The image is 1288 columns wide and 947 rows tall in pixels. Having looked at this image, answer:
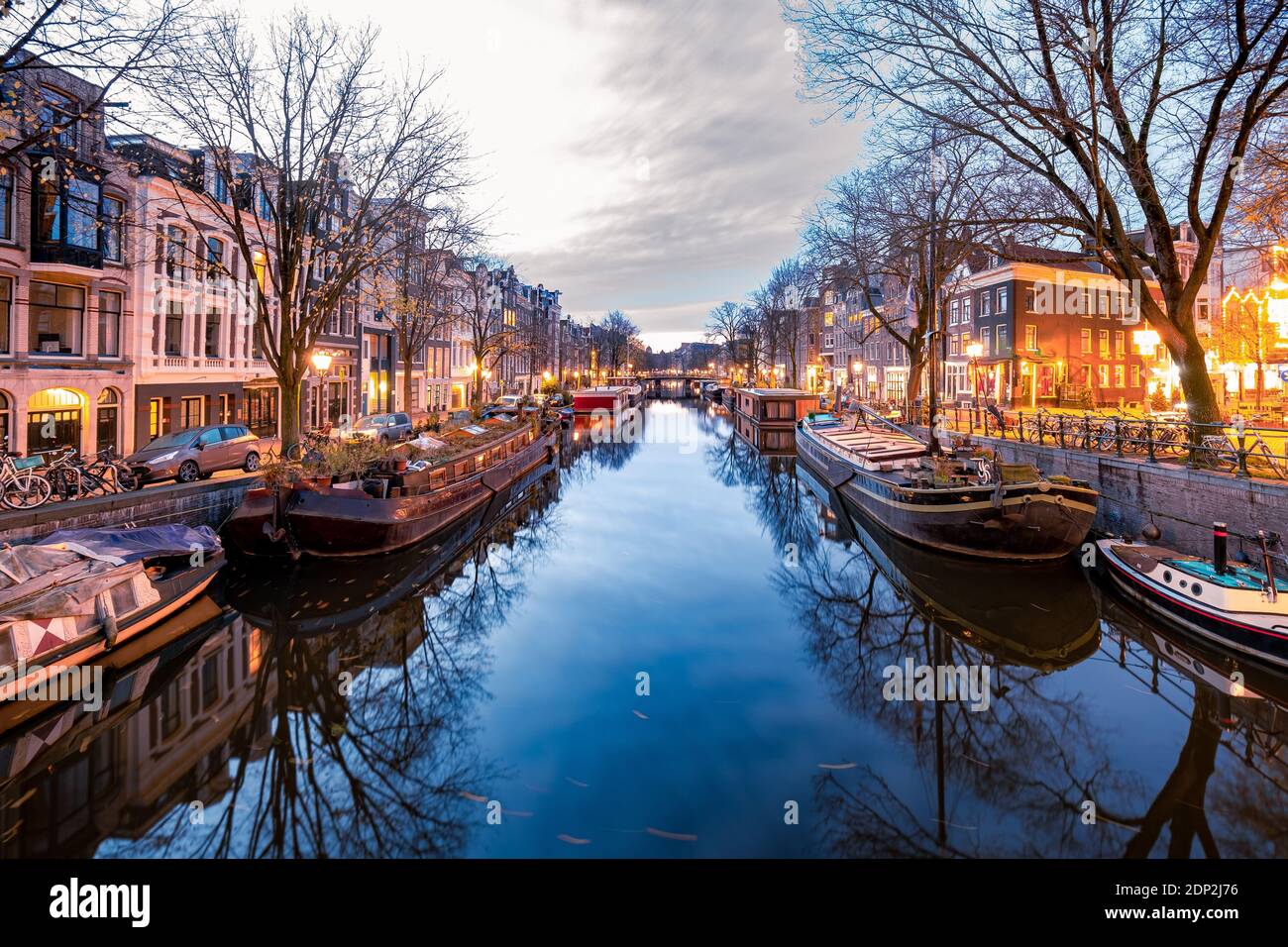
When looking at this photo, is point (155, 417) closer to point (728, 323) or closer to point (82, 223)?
point (82, 223)

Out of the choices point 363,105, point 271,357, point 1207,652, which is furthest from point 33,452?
point 1207,652

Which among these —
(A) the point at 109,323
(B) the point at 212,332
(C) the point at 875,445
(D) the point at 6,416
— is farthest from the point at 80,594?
(B) the point at 212,332

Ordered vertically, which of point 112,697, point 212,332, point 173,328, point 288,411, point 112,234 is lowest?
Result: point 112,697

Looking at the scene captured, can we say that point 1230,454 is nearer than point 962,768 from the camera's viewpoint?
No

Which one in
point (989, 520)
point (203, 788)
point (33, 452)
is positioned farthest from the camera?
point (33, 452)

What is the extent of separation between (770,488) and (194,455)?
20521 mm

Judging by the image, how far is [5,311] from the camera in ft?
67.2

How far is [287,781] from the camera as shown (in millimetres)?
6836

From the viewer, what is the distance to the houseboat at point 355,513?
566 inches

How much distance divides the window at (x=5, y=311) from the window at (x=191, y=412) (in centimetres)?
702

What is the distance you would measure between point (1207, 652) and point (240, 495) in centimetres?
1997

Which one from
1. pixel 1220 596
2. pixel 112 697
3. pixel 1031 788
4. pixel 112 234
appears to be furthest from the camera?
pixel 112 234
